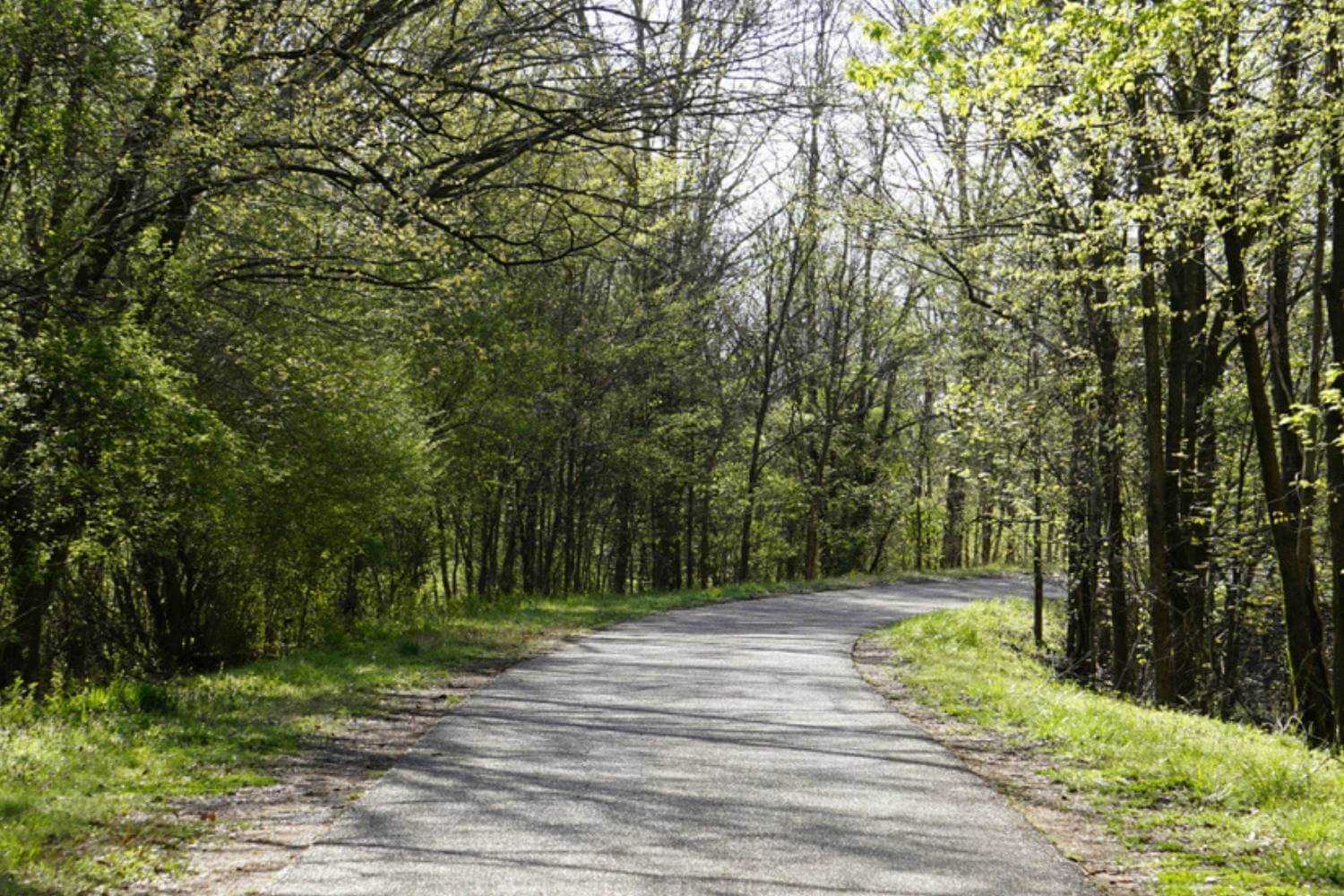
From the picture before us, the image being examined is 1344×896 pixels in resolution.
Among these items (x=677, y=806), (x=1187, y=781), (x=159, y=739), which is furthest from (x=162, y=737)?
(x=1187, y=781)

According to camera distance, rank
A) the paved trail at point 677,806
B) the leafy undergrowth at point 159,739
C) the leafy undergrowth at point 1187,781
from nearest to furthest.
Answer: the paved trail at point 677,806, the leafy undergrowth at point 159,739, the leafy undergrowth at point 1187,781

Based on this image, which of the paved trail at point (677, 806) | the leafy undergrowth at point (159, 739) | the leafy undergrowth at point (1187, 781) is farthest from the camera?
the leafy undergrowth at point (1187, 781)

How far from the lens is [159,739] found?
26.1ft

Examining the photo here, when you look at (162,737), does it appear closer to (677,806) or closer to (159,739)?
(159,739)

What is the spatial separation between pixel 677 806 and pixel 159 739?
13.1 feet

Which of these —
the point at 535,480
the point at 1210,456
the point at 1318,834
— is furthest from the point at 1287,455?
the point at 535,480

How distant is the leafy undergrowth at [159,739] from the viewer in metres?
5.35

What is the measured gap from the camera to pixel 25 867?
4977mm

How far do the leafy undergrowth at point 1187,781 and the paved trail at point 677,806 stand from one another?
73 cm

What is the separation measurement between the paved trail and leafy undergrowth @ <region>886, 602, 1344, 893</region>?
729mm

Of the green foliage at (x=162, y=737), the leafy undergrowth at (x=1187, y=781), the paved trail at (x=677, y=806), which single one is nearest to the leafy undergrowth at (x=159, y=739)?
the green foliage at (x=162, y=737)

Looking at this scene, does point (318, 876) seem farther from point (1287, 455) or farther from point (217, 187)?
point (1287, 455)

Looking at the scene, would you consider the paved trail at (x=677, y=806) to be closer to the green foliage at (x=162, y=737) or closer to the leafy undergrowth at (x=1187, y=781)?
the leafy undergrowth at (x=1187, y=781)

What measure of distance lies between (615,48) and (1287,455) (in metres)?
10.4
